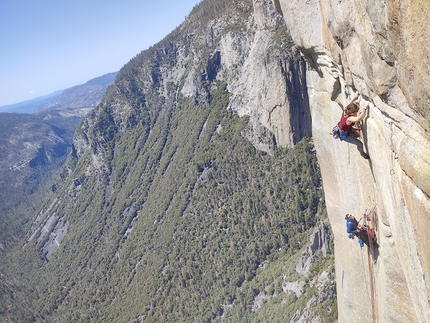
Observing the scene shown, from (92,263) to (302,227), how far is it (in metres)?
88.5

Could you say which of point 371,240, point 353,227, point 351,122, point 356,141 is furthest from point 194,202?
point 351,122

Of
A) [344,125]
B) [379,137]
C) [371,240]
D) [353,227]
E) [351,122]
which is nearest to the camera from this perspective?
[379,137]

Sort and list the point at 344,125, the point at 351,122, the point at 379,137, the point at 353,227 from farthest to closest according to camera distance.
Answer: the point at 353,227, the point at 344,125, the point at 351,122, the point at 379,137

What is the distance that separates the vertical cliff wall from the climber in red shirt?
0.26 metres

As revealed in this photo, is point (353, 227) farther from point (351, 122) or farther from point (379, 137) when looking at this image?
point (379, 137)

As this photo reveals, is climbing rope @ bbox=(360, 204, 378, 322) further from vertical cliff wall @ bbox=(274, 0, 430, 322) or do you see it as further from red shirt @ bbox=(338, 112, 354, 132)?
red shirt @ bbox=(338, 112, 354, 132)

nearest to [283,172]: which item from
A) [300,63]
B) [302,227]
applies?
[302,227]

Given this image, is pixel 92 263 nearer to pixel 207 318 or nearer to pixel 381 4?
pixel 207 318

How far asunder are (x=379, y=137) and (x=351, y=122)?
4.18 ft

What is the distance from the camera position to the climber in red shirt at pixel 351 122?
28.2ft

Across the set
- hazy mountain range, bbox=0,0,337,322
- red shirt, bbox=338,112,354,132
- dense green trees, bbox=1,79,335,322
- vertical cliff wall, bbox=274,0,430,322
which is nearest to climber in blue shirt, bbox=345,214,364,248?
vertical cliff wall, bbox=274,0,430,322

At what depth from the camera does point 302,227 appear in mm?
62656

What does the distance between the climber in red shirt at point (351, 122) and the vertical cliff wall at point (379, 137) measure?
0.86ft

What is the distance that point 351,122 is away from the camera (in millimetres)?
8805
